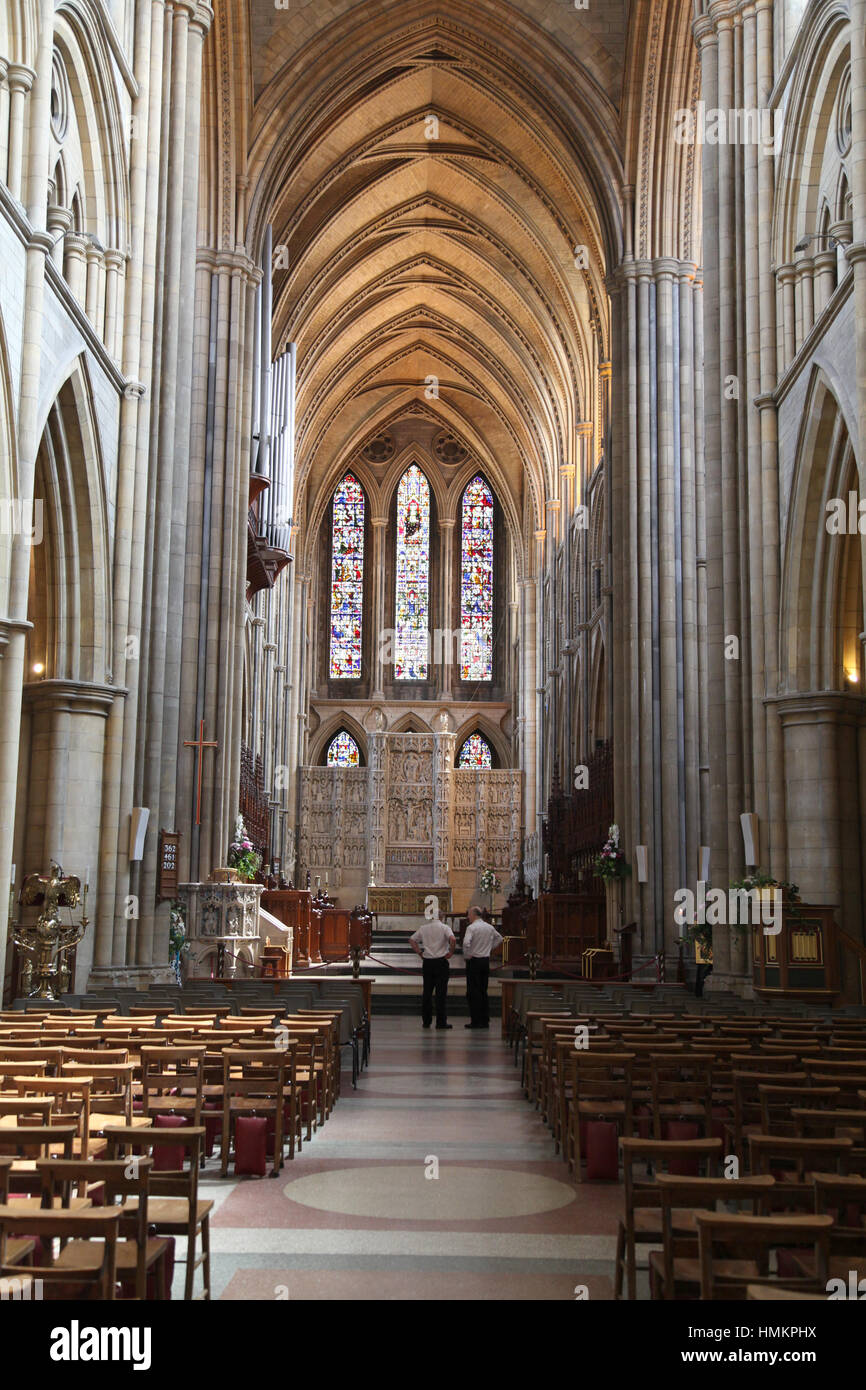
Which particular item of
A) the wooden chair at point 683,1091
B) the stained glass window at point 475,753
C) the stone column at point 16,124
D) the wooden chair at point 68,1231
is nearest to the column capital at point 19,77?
the stone column at point 16,124

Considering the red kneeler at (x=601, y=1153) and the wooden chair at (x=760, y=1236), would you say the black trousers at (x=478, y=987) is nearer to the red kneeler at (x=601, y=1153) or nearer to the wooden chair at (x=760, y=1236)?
the red kneeler at (x=601, y=1153)

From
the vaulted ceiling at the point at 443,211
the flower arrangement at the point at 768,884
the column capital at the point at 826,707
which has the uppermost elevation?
the vaulted ceiling at the point at 443,211

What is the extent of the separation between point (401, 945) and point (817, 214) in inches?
953

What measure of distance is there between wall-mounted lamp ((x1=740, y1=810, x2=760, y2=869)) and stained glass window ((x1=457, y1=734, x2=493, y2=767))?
30.5 meters

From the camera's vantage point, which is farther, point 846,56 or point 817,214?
point 817,214

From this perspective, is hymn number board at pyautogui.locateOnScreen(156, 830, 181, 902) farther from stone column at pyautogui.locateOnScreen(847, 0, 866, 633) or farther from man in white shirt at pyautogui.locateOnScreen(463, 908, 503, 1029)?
stone column at pyautogui.locateOnScreen(847, 0, 866, 633)

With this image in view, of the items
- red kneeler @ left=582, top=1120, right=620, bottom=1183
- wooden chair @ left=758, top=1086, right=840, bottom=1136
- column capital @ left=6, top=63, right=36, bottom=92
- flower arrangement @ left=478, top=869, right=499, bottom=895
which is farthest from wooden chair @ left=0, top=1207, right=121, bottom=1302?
flower arrangement @ left=478, top=869, right=499, bottom=895

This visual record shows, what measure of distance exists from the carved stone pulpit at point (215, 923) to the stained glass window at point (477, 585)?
27.8 meters

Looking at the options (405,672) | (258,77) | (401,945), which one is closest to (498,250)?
(258,77)

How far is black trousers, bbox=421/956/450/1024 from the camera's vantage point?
1699 cm

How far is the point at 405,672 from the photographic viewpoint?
46469 millimetres

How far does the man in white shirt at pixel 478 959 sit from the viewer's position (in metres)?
16.5
